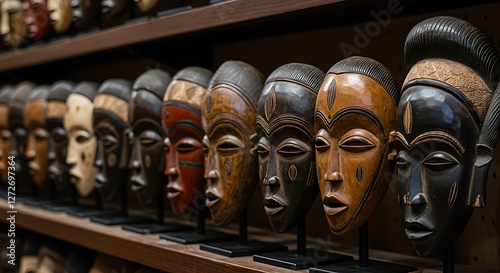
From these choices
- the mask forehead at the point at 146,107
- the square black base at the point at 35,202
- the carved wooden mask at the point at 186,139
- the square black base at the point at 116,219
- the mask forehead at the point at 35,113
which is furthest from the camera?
the square black base at the point at 35,202

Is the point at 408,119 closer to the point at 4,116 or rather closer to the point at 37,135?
the point at 37,135

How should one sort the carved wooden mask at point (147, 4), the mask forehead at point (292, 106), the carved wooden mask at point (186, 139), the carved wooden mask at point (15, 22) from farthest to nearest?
the carved wooden mask at point (15, 22), the carved wooden mask at point (147, 4), the carved wooden mask at point (186, 139), the mask forehead at point (292, 106)

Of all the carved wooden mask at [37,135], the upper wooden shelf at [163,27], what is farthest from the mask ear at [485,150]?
the carved wooden mask at [37,135]

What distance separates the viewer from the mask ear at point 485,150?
108 cm

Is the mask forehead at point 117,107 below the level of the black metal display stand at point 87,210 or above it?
above

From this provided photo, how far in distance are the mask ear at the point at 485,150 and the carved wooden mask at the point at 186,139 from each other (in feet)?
2.40

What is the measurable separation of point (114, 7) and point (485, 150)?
4.11 feet

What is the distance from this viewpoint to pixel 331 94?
49.5 inches

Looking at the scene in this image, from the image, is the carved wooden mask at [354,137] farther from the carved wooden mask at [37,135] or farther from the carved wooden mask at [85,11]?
the carved wooden mask at [37,135]

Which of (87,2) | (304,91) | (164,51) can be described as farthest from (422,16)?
(87,2)

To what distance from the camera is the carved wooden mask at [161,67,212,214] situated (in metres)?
1.66

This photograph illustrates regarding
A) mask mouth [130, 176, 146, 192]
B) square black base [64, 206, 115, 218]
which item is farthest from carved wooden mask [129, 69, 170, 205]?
square black base [64, 206, 115, 218]

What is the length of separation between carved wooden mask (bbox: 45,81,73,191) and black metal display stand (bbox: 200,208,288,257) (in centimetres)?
78

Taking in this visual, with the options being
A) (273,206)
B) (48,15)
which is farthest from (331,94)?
(48,15)
